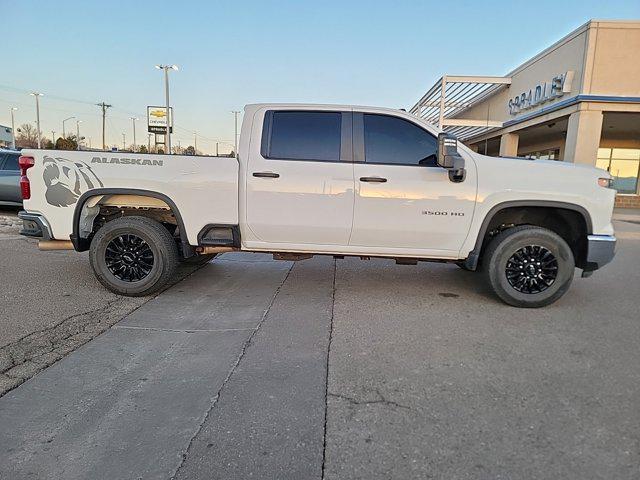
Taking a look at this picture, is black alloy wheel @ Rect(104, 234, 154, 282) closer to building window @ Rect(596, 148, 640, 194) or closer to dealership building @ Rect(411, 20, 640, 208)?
dealership building @ Rect(411, 20, 640, 208)

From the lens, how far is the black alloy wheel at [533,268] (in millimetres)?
4633

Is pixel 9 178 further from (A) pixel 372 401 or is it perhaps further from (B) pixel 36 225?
(A) pixel 372 401

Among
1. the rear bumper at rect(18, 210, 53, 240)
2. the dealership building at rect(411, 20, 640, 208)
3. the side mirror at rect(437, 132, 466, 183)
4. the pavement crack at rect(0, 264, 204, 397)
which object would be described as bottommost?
the pavement crack at rect(0, 264, 204, 397)

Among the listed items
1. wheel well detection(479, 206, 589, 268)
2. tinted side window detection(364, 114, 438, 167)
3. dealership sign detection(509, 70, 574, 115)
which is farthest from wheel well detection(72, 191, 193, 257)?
dealership sign detection(509, 70, 574, 115)

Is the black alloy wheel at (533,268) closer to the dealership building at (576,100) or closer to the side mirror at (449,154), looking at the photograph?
the side mirror at (449,154)

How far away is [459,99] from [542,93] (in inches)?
305

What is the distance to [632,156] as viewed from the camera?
22562mm

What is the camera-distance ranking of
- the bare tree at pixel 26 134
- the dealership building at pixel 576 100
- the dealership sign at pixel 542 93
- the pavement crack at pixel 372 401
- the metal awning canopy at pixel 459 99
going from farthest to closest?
the bare tree at pixel 26 134
the metal awning canopy at pixel 459 99
the dealership sign at pixel 542 93
the dealership building at pixel 576 100
the pavement crack at pixel 372 401

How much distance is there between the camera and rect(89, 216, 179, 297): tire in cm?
476

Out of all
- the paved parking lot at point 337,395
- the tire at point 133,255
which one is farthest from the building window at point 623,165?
the tire at point 133,255

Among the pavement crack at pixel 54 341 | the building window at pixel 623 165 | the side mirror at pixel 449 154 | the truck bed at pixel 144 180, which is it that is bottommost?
the pavement crack at pixel 54 341

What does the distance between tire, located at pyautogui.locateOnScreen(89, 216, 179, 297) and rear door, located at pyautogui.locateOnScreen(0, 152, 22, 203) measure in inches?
323

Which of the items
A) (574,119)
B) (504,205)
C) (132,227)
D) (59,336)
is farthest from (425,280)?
(574,119)

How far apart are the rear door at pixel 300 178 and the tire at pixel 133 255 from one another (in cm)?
109
